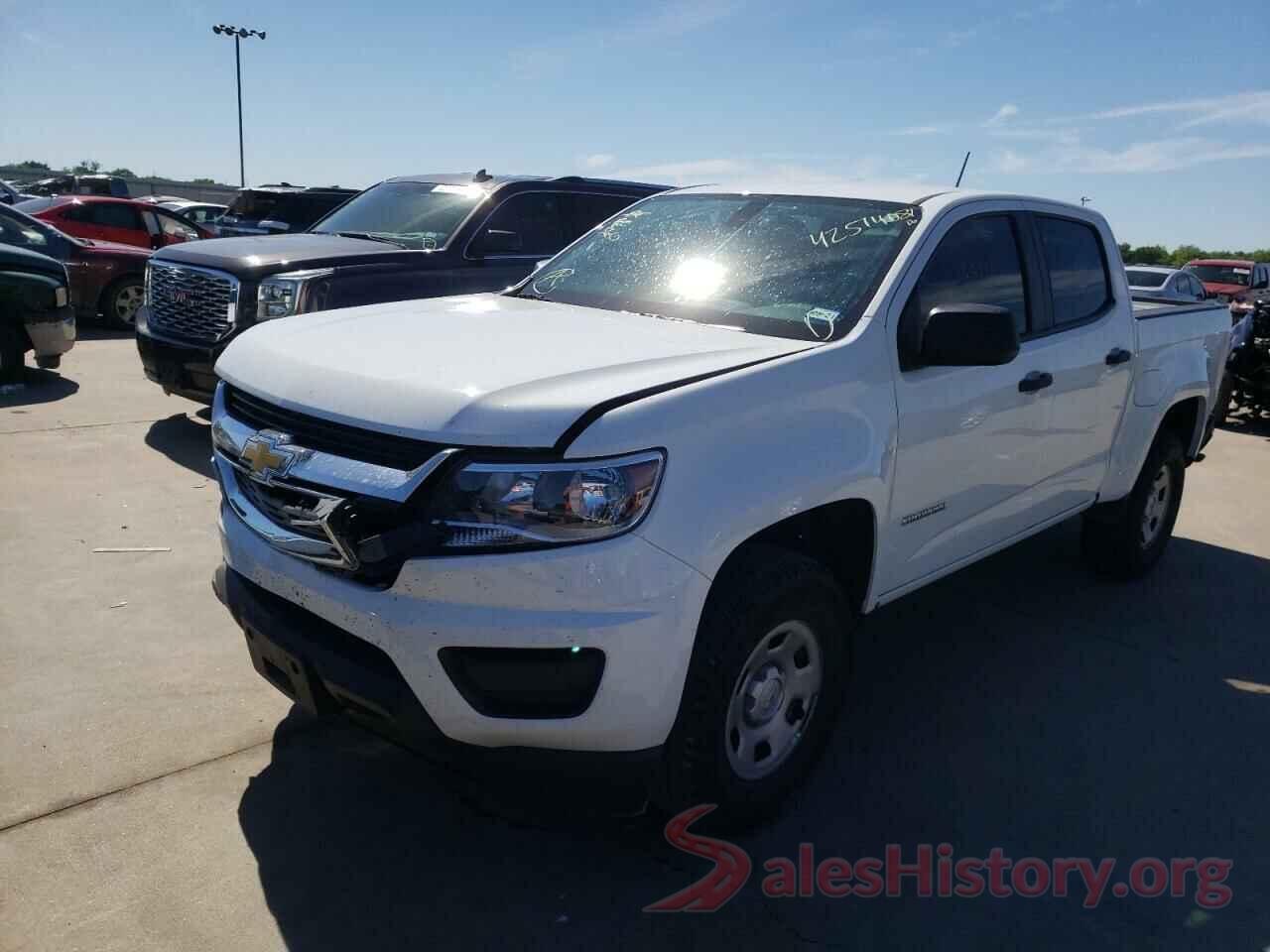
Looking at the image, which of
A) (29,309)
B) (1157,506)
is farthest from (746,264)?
(29,309)

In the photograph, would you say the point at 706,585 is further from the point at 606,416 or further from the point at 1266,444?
the point at 1266,444

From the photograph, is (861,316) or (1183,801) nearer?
(861,316)

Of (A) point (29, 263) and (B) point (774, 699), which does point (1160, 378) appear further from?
(A) point (29, 263)

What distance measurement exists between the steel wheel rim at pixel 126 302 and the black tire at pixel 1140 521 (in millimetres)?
11110

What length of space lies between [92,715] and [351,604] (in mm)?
1527

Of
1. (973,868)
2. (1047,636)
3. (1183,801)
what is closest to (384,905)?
(973,868)

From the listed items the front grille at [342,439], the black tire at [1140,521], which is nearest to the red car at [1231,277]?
the black tire at [1140,521]

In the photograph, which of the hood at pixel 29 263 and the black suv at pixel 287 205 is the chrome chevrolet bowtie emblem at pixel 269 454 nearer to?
the hood at pixel 29 263

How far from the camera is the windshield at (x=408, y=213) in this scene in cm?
729

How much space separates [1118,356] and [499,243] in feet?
13.4

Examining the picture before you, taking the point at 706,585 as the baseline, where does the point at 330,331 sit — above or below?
above

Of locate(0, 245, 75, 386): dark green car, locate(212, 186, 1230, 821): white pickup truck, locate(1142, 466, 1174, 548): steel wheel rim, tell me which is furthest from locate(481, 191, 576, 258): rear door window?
locate(1142, 466, 1174, 548): steel wheel rim

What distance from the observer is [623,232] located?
4.23m

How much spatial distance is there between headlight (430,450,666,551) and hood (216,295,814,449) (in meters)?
0.08
